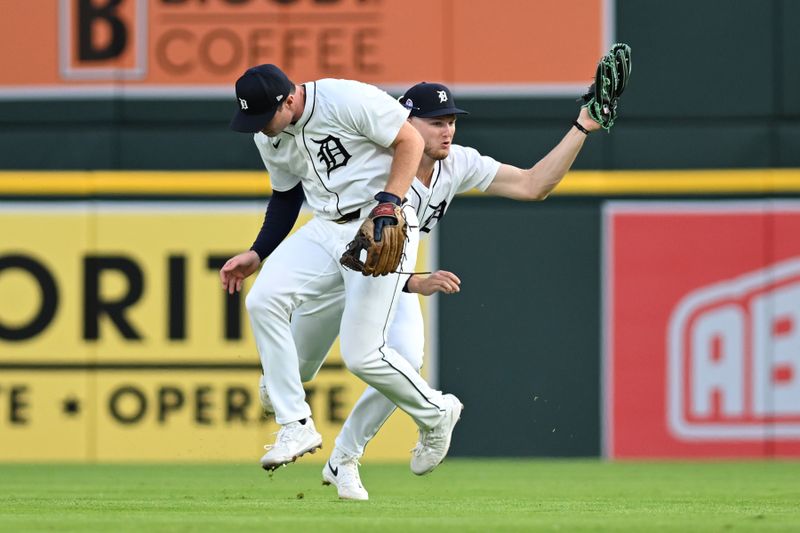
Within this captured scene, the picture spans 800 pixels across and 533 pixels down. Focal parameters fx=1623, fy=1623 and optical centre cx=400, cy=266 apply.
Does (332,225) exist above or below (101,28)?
below

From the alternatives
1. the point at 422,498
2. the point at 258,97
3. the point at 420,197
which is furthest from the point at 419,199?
the point at 422,498

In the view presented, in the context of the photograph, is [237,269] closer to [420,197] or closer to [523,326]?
[420,197]

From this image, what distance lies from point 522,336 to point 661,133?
1.39 m

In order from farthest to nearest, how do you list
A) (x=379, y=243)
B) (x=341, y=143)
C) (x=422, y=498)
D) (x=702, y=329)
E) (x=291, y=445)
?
1. (x=702, y=329)
2. (x=422, y=498)
3. (x=341, y=143)
4. (x=291, y=445)
5. (x=379, y=243)

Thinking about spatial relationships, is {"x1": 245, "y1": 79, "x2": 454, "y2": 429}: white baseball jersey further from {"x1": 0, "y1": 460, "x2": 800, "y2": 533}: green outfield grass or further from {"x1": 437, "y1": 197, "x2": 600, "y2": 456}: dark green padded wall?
{"x1": 437, "y1": 197, "x2": 600, "y2": 456}: dark green padded wall

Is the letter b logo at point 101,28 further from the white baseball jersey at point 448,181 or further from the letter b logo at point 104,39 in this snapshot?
the white baseball jersey at point 448,181

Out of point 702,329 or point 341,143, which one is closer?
point 341,143

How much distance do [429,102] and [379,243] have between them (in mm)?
813

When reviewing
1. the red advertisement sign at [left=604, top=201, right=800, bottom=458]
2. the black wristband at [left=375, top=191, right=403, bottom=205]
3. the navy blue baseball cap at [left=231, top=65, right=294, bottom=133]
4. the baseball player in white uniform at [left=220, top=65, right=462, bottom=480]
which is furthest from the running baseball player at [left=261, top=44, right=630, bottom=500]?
the red advertisement sign at [left=604, top=201, right=800, bottom=458]

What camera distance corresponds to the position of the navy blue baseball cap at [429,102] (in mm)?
6074

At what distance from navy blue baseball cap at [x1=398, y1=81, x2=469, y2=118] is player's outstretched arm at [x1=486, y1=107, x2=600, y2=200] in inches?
14.0

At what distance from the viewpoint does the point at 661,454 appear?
9102 mm

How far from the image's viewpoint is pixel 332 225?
234 inches

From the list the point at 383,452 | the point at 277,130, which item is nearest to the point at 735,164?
the point at 383,452
